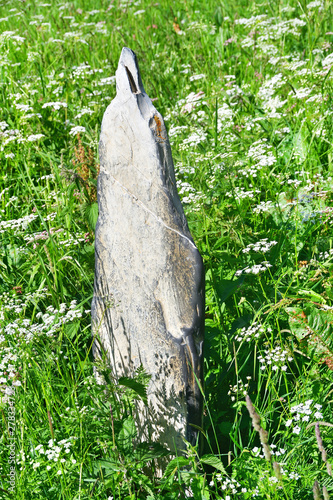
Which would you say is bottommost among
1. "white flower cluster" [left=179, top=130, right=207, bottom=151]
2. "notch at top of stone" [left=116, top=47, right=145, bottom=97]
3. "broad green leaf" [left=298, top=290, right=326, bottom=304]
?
"broad green leaf" [left=298, top=290, right=326, bottom=304]

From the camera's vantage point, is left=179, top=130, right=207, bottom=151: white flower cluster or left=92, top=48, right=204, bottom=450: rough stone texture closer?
left=92, top=48, right=204, bottom=450: rough stone texture

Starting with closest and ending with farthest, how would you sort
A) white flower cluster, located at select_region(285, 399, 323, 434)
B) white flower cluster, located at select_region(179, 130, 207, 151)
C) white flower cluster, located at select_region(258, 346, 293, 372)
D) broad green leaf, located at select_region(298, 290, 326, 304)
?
1. white flower cluster, located at select_region(285, 399, 323, 434)
2. white flower cluster, located at select_region(258, 346, 293, 372)
3. broad green leaf, located at select_region(298, 290, 326, 304)
4. white flower cluster, located at select_region(179, 130, 207, 151)

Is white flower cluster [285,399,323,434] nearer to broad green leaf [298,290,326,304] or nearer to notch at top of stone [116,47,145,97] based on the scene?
broad green leaf [298,290,326,304]

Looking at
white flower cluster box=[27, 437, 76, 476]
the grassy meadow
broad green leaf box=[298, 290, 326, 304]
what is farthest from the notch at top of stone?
white flower cluster box=[27, 437, 76, 476]

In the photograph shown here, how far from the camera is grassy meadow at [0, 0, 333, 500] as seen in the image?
5.28 ft

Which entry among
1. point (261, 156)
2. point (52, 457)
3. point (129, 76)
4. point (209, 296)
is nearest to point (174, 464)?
point (52, 457)

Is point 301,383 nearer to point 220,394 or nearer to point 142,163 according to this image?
point 220,394

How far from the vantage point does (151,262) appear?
177cm

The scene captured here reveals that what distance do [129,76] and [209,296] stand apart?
1117mm

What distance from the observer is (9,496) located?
1.57m

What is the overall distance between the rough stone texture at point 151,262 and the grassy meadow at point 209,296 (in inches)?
5.0

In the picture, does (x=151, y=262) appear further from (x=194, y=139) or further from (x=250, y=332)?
(x=194, y=139)

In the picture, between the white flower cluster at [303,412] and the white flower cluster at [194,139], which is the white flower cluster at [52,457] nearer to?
the white flower cluster at [303,412]

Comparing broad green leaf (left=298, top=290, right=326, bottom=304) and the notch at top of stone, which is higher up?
the notch at top of stone
